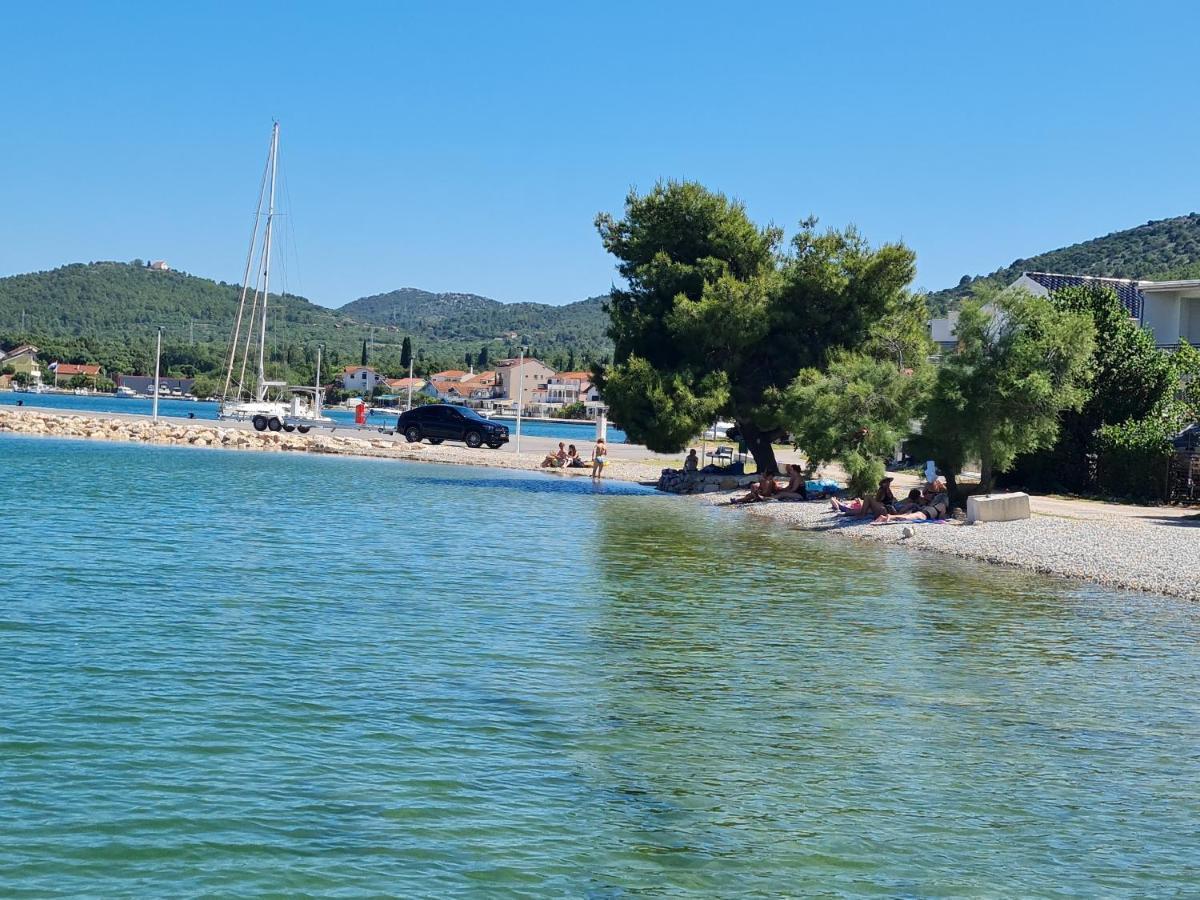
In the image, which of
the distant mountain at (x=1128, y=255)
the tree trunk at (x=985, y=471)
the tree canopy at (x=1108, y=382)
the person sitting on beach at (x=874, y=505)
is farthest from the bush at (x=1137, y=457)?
the distant mountain at (x=1128, y=255)

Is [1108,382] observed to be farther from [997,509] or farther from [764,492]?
[764,492]

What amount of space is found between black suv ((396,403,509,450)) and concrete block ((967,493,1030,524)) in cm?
3766

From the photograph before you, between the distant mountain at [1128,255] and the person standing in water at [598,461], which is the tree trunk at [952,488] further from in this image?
the distant mountain at [1128,255]

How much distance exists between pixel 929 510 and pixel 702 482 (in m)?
14.1

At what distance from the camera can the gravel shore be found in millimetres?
24500

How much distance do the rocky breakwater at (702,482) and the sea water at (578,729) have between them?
67.8ft

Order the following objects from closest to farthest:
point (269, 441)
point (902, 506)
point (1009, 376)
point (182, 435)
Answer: point (1009, 376) < point (902, 506) < point (269, 441) < point (182, 435)

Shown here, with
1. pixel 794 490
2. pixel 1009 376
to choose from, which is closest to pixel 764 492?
pixel 794 490

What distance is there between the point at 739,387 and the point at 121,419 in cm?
4865

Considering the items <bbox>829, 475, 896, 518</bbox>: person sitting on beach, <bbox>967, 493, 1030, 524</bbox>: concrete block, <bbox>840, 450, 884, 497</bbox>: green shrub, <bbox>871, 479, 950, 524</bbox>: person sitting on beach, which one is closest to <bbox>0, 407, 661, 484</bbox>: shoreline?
<bbox>840, 450, 884, 497</bbox>: green shrub

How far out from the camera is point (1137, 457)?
122 feet

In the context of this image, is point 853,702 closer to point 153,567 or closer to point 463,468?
point 153,567

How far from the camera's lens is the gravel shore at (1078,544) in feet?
80.4

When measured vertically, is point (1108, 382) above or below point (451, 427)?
above
